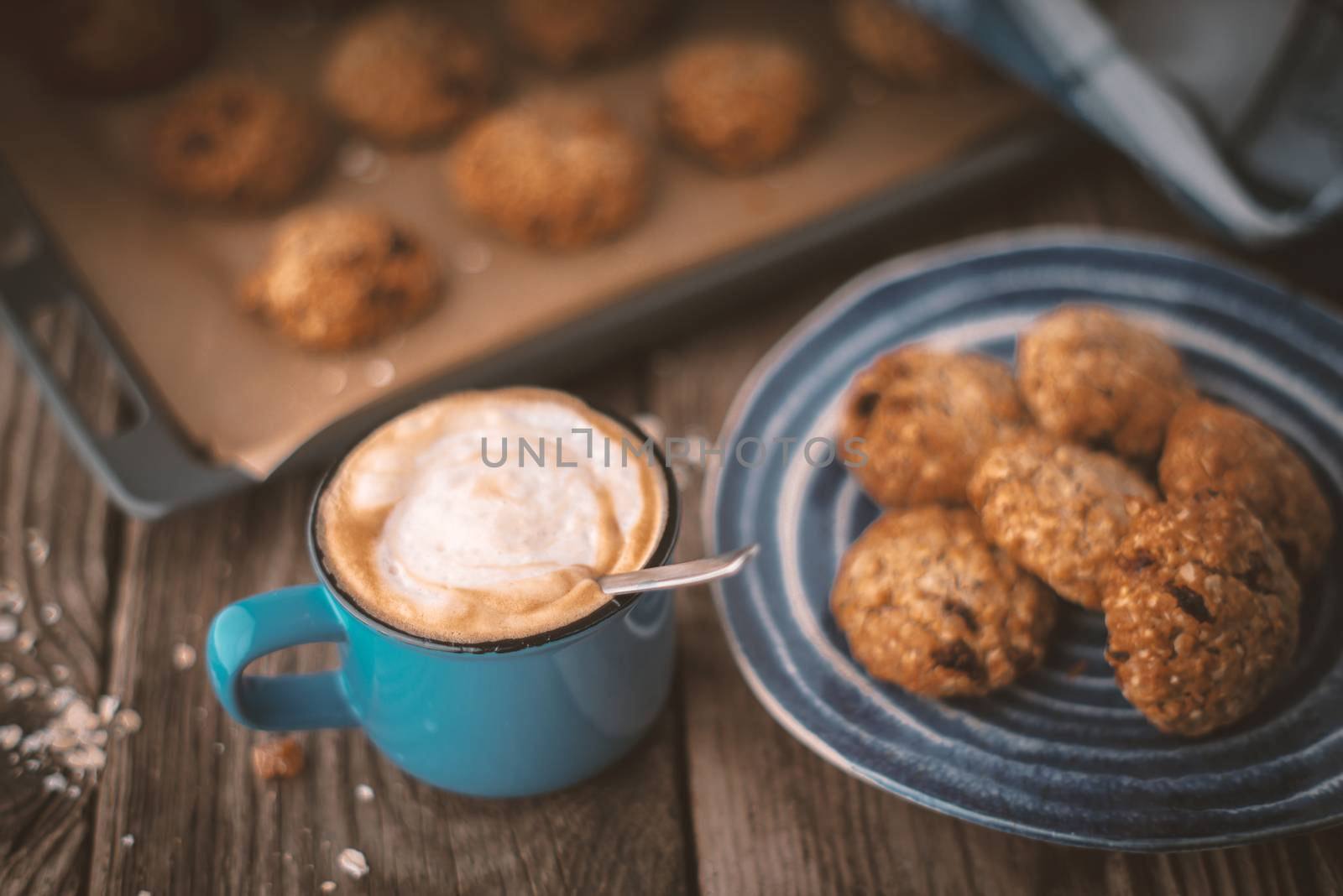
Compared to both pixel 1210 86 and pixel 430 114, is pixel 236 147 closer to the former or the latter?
pixel 430 114

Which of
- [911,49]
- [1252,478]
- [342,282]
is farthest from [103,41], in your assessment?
[1252,478]

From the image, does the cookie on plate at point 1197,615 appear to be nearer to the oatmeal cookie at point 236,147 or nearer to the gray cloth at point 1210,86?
the gray cloth at point 1210,86

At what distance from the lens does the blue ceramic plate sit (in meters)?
0.71

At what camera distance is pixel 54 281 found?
3.74ft

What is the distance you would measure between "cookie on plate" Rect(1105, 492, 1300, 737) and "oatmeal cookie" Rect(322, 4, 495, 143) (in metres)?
1.10

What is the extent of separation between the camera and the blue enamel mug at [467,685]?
2.20 feet

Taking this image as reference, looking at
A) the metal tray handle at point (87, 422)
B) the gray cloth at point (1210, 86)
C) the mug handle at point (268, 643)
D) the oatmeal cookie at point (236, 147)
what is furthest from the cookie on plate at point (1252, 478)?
the oatmeal cookie at point (236, 147)

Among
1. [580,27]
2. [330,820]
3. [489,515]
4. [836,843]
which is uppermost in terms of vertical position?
[489,515]

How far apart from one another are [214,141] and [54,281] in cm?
33

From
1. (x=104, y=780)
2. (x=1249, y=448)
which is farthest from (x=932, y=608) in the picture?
(x=104, y=780)

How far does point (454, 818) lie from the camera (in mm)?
840

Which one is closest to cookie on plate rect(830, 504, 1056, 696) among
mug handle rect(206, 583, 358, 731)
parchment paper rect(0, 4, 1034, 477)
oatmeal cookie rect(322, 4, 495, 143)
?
mug handle rect(206, 583, 358, 731)

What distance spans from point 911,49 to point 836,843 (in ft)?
3.42

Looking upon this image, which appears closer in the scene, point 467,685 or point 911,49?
point 467,685
